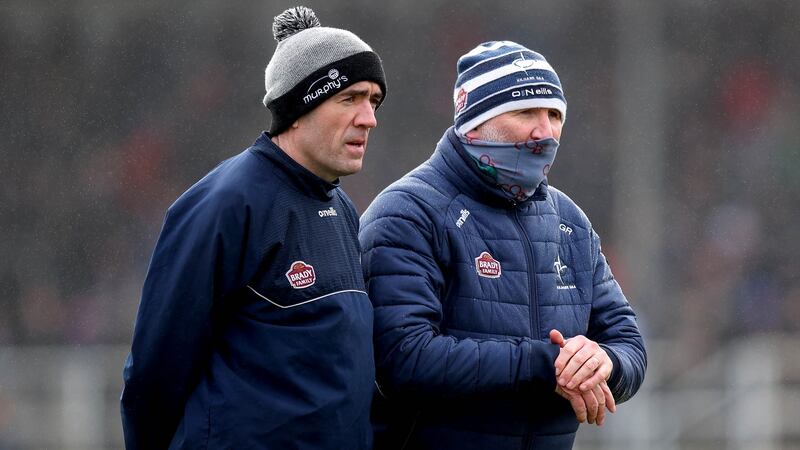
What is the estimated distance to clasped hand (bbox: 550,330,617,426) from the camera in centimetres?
320

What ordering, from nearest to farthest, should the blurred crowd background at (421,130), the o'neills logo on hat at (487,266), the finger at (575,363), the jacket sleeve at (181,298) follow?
the jacket sleeve at (181,298) < the finger at (575,363) < the o'neills logo on hat at (487,266) < the blurred crowd background at (421,130)

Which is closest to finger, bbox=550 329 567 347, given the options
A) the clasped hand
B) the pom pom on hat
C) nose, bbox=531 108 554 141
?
the clasped hand

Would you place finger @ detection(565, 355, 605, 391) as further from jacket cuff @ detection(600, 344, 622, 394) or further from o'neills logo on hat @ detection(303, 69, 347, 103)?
o'neills logo on hat @ detection(303, 69, 347, 103)

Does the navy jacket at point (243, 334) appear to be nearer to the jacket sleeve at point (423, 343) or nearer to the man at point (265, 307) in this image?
the man at point (265, 307)

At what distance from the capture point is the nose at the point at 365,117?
3.13 meters

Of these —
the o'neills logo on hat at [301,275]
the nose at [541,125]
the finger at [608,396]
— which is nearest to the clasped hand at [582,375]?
the finger at [608,396]

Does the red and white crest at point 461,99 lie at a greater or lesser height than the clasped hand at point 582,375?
greater

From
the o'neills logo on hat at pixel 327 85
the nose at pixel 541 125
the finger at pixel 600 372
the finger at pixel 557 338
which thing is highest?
the o'neills logo on hat at pixel 327 85

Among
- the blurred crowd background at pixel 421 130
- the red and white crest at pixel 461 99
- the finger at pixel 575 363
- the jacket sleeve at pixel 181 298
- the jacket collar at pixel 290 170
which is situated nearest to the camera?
the jacket sleeve at pixel 181 298

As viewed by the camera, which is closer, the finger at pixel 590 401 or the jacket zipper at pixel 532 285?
the finger at pixel 590 401

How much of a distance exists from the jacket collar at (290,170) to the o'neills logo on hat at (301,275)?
0.19 m

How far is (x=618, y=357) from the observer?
3.38m

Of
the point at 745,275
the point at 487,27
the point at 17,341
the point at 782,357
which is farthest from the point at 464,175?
the point at 487,27

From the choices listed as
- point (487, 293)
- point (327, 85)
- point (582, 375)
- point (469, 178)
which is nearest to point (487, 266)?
point (487, 293)
